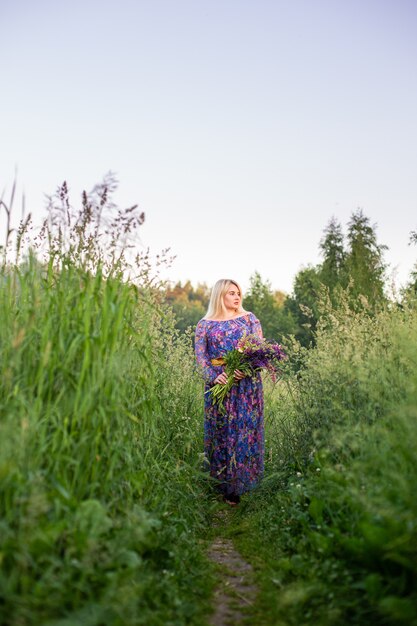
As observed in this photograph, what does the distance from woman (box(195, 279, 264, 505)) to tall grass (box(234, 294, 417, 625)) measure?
0.40 meters

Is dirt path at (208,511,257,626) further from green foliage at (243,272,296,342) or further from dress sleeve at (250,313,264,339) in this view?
green foliage at (243,272,296,342)

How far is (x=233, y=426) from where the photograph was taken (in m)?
5.20

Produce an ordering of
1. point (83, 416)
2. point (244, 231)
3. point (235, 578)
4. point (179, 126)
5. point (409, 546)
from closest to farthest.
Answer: point (409, 546)
point (83, 416)
point (235, 578)
point (179, 126)
point (244, 231)

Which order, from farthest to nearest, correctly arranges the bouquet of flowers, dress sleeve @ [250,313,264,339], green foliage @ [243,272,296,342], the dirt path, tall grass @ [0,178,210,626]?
1. green foliage @ [243,272,296,342]
2. dress sleeve @ [250,313,264,339]
3. the bouquet of flowers
4. the dirt path
5. tall grass @ [0,178,210,626]

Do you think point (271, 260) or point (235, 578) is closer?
point (235, 578)

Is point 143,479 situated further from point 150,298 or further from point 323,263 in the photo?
point 323,263

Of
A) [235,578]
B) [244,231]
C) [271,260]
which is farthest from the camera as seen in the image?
[271,260]

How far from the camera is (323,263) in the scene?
36.5 metres

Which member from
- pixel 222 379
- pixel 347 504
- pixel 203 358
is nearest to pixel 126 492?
pixel 347 504

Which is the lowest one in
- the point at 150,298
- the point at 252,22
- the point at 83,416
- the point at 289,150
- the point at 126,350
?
the point at 83,416

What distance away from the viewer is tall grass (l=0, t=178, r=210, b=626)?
1995mm

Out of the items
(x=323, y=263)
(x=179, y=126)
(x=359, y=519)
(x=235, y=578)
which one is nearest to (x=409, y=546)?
(x=359, y=519)

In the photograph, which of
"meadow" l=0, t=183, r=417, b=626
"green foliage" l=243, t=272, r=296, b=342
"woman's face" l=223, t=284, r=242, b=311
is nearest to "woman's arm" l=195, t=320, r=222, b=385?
"woman's face" l=223, t=284, r=242, b=311

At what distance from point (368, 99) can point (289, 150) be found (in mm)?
1994
